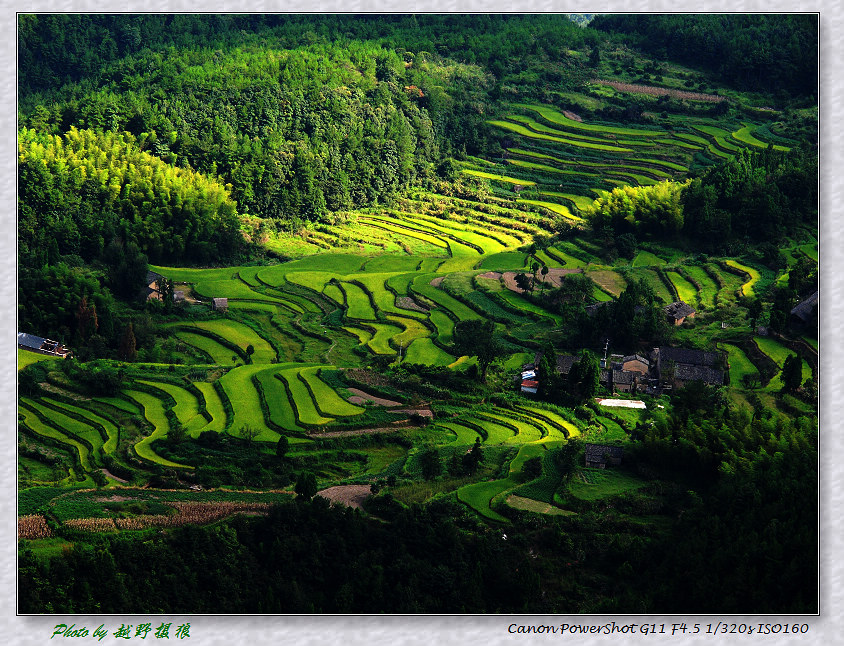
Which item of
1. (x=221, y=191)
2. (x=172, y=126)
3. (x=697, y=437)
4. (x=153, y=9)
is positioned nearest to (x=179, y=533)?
(x=153, y=9)

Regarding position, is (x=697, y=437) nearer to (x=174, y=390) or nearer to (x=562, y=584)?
(x=562, y=584)

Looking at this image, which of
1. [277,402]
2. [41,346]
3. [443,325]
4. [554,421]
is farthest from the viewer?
[443,325]

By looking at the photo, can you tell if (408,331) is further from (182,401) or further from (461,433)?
(182,401)

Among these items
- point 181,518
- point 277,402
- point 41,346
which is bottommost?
point 41,346

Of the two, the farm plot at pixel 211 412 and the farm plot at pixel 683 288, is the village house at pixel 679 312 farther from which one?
the farm plot at pixel 211 412

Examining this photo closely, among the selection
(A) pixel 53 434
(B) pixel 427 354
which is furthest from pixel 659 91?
(A) pixel 53 434

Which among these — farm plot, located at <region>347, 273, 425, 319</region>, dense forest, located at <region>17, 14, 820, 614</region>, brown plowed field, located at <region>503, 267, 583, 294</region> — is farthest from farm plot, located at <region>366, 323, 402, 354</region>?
brown plowed field, located at <region>503, 267, 583, 294</region>

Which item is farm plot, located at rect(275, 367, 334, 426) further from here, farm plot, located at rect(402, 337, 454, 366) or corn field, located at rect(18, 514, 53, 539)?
corn field, located at rect(18, 514, 53, 539)
